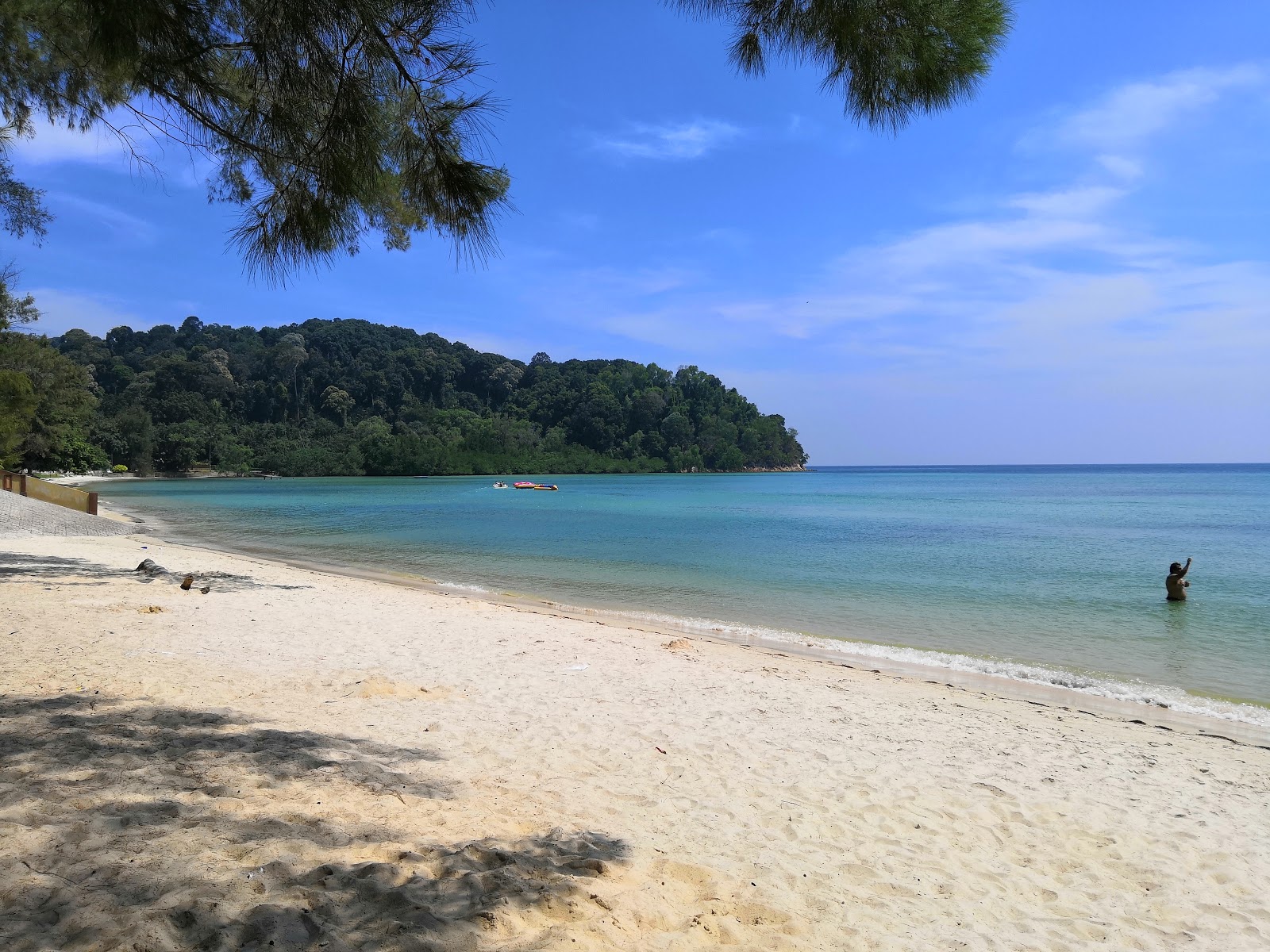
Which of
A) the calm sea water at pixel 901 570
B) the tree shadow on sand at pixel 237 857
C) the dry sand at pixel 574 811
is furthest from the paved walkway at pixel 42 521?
the tree shadow on sand at pixel 237 857

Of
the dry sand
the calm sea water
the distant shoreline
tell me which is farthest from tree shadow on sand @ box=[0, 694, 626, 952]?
the calm sea water

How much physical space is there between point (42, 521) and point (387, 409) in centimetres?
10608

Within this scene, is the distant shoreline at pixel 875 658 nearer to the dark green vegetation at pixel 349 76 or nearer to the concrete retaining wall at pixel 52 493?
the dark green vegetation at pixel 349 76

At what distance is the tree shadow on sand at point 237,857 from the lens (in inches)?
90.6

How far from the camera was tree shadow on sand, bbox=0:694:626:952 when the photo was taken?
2.30 m

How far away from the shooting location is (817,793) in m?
4.25

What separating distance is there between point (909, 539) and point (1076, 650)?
16.1 meters

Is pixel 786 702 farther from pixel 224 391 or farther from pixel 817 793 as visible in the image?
pixel 224 391

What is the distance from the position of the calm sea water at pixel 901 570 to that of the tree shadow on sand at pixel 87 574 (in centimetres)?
432

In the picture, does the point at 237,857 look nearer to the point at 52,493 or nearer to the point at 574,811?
the point at 574,811

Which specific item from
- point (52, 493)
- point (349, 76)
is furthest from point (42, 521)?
point (349, 76)

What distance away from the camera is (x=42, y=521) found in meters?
18.5

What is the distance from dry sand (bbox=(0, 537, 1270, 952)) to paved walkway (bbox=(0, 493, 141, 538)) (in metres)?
13.7

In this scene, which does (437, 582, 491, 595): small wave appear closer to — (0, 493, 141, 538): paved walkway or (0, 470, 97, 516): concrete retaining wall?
(0, 493, 141, 538): paved walkway
